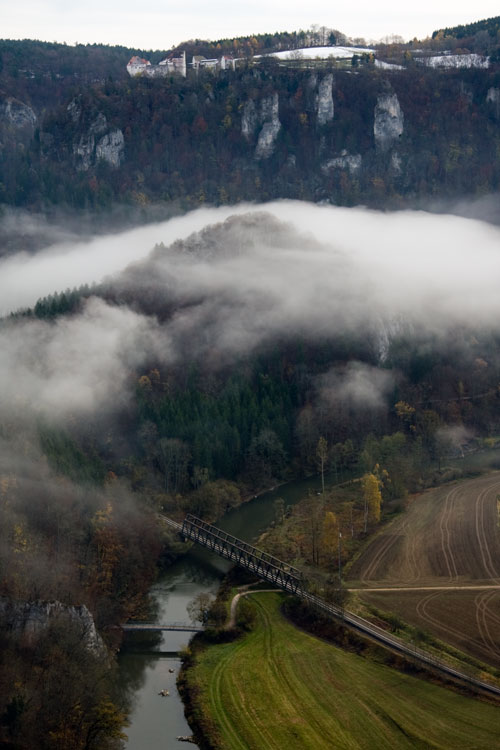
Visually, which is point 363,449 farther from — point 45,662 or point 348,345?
point 45,662

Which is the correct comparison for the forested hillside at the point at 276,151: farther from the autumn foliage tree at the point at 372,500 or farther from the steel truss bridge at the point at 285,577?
the steel truss bridge at the point at 285,577

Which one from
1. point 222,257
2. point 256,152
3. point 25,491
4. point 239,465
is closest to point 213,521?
point 239,465

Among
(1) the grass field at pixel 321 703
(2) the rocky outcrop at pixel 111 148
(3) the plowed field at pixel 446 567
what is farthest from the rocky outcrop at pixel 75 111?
(1) the grass field at pixel 321 703

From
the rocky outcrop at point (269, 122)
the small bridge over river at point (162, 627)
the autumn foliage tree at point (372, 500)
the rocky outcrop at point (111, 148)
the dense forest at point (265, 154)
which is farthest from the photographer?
the rocky outcrop at point (269, 122)

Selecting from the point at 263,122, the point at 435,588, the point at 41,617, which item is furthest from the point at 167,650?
the point at 263,122

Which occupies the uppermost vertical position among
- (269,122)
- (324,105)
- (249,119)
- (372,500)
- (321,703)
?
(324,105)

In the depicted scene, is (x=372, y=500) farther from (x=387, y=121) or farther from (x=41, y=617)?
(x=387, y=121)
